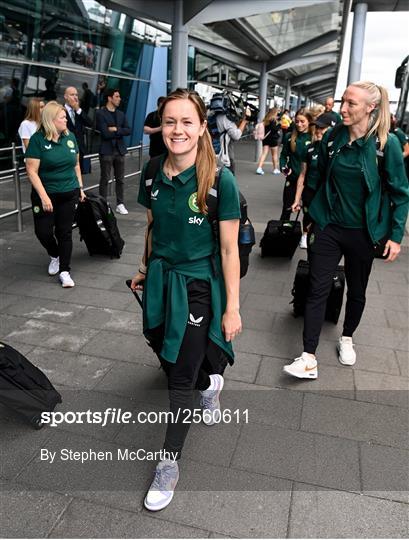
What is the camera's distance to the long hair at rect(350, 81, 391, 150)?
3197mm

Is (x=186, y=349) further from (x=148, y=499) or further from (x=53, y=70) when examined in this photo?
(x=53, y=70)

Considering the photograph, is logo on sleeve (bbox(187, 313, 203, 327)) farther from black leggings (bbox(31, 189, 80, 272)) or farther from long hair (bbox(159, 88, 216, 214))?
black leggings (bbox(31, 189, 80, 272))

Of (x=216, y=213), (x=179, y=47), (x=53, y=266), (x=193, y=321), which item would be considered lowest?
(x=53, y=266)

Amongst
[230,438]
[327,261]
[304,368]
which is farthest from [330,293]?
[230,438]

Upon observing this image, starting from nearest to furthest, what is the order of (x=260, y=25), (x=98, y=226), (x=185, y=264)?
(x=185, y=264), (x=98, y=226), (x=260, y=25)

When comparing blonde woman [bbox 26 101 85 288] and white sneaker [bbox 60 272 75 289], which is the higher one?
blonde woman [bbox 26 101 85 288]

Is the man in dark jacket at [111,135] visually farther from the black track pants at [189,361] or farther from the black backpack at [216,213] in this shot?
the black track pants at [189,361]

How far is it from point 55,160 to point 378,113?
115 inches

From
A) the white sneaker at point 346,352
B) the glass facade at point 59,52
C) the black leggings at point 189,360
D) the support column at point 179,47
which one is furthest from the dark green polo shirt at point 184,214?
the glass facade at point 59,52

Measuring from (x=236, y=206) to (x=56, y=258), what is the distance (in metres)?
3.59

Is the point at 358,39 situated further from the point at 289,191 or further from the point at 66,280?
the point at 66,280

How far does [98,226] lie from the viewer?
5.77 m

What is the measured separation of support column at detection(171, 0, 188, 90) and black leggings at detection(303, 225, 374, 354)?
6.08 m

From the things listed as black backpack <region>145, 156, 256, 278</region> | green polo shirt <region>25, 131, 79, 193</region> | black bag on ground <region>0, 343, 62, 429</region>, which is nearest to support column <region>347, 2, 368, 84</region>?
green polo shirt <region>25, 131, 79, 193</region>
